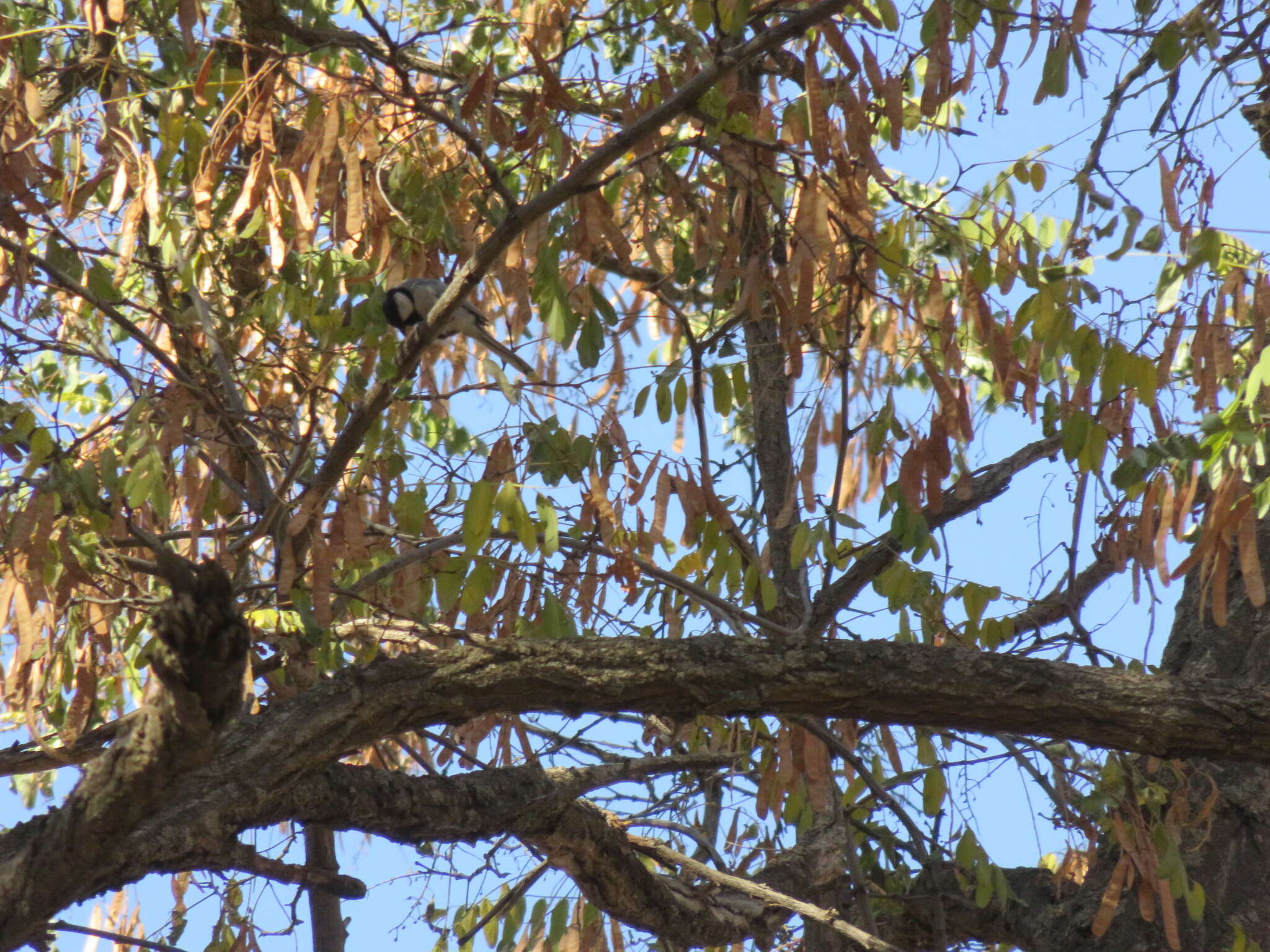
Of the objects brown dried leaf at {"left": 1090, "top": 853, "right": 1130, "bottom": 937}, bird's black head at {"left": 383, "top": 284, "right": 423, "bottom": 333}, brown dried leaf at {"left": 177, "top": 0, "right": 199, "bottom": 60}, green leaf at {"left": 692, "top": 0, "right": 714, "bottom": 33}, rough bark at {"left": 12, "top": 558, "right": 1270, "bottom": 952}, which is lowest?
brown dried leaf at {"left": 1090, "top": 853, "right": 1130, "bottom": 937}

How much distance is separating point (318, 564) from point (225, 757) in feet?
1.31

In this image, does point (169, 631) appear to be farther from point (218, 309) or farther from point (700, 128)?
point (700, 128)

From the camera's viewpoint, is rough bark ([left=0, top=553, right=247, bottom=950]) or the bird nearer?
rough bark ([left=0, top=553, right=247, bottom=950])

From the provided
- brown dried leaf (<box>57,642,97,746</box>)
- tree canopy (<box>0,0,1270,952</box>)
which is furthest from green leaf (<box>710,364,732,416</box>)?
brown dried leaf (<box>57,642,97,746</box>)

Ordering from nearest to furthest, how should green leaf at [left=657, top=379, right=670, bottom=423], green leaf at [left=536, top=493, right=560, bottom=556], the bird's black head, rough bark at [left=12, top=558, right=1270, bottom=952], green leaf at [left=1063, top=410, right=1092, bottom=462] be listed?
rough bark at [left=12, top=558, right=1270, bottom=952] → green leaf at [left=536, top=493, right=560, bottom=556] → green leaf at [left=1063, top=410, right=1092, bottom=462] → green leaf at [left=657, top=379, right=670, bottom=423] → the bird's black head

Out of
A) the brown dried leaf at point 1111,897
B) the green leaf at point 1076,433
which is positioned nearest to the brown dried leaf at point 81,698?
the green leaf at point 1076,433

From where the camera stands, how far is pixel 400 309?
4297mm

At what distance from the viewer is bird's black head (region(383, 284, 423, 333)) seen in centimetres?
358

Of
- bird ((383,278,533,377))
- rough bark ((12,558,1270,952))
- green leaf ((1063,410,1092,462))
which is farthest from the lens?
bird ((383,278,533,377))

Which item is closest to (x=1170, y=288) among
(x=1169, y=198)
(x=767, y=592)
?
(x=1169, y=198)

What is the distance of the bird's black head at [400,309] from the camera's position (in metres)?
3.58

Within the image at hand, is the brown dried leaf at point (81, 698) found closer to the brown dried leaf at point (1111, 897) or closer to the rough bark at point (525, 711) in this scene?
the rough bark at point (525, 711)

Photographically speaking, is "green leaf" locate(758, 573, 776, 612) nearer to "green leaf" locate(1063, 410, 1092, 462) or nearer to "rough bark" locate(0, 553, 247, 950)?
"green leaf" locate(1063, 410, 1092, 462)

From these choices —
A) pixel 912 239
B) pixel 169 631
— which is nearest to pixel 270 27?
pixel 912 239
